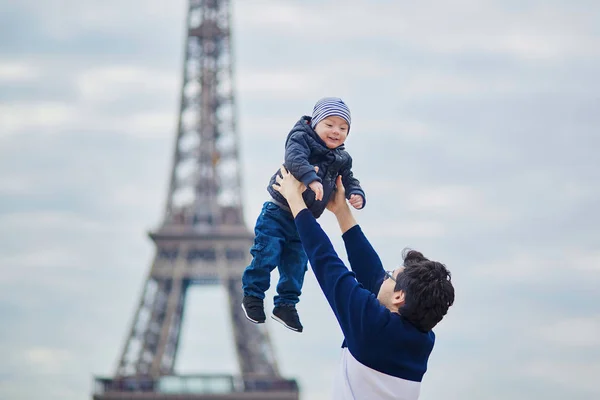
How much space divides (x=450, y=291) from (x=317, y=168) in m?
1.01

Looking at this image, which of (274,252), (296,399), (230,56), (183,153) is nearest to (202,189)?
(183,153)

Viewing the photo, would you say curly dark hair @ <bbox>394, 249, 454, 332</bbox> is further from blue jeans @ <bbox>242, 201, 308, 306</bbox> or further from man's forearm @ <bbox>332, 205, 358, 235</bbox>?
blue jeans @ <bbox>242, 201, 308, 306</bbox>

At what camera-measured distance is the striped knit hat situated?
21.7 ft

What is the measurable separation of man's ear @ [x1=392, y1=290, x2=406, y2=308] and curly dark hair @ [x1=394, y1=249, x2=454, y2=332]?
0.02 m

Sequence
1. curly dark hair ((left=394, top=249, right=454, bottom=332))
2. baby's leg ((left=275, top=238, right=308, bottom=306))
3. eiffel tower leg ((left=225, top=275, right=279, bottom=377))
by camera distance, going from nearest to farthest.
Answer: curly dark hair ((left=394, top=249, right=454, bottom=332)) < baby's leg ((left=275, top=238, right=308, bottom=306)) < eiffel tower leg ((left=225, top=275, right=279, bottom=377))

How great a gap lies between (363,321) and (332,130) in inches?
43.7

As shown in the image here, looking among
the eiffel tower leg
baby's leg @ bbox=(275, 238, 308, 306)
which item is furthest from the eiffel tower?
baby's leg @ bbox=(275, 238, 308, 306)

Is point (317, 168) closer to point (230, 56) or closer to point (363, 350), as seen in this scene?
point (363, 350)

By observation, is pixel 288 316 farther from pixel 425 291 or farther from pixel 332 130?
pixel 425 291

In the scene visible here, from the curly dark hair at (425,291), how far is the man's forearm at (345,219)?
2.37ft

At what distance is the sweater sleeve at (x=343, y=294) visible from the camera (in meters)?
6.02

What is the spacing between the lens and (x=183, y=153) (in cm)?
5272

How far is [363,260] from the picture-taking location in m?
6.69

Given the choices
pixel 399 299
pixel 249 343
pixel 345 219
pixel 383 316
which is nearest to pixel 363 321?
pixel 383 316
